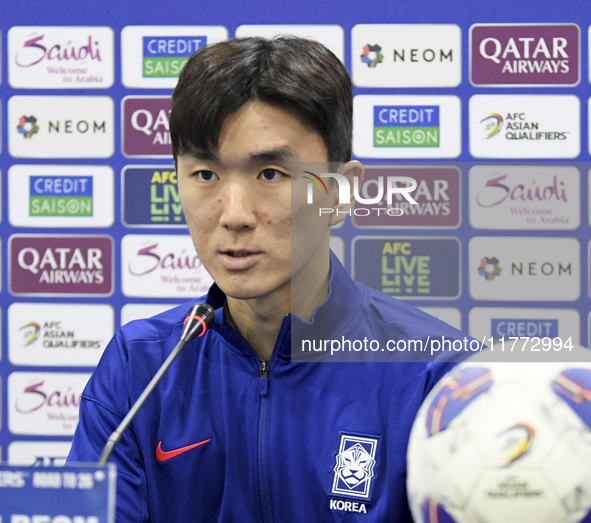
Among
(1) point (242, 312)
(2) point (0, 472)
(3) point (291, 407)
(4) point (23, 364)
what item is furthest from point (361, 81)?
(2) point (0, 472)

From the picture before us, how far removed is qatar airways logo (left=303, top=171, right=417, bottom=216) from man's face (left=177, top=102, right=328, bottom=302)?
4 centimetres

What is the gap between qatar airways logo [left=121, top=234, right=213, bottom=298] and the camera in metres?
1.65

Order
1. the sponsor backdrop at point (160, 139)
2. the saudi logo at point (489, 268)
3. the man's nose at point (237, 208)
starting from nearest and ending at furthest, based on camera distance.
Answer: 1. the man's nose at point (237, 208)
2. the saudi logo at point (489, 268)
3. the sponsor backdrop at point (160, 139)

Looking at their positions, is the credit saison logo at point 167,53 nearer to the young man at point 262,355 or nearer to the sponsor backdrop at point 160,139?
the sponsor backdrop at point 160,139

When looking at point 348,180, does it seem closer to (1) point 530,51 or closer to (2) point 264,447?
(2) point 264,447

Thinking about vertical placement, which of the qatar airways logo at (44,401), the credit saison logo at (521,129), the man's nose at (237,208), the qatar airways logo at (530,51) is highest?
the qatar airways logo at (530,51)

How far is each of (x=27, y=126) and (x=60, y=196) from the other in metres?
0.20

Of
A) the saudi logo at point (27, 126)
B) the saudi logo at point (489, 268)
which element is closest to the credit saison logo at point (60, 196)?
the saudi logo at point (27, 126)

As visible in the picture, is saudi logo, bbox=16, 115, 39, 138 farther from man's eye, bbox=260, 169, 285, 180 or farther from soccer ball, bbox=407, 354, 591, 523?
soccer ball, bbox=407, 354, 591, 523

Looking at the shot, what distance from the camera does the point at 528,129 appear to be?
1563 mm

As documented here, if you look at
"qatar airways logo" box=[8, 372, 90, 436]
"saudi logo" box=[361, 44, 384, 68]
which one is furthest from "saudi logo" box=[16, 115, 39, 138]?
"saudi logo" box=[361, 44, 384, 68]

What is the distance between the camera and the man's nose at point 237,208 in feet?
2.65

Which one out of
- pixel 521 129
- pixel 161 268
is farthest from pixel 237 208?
pixel 521 129

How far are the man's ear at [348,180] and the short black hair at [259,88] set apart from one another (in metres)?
0.02
